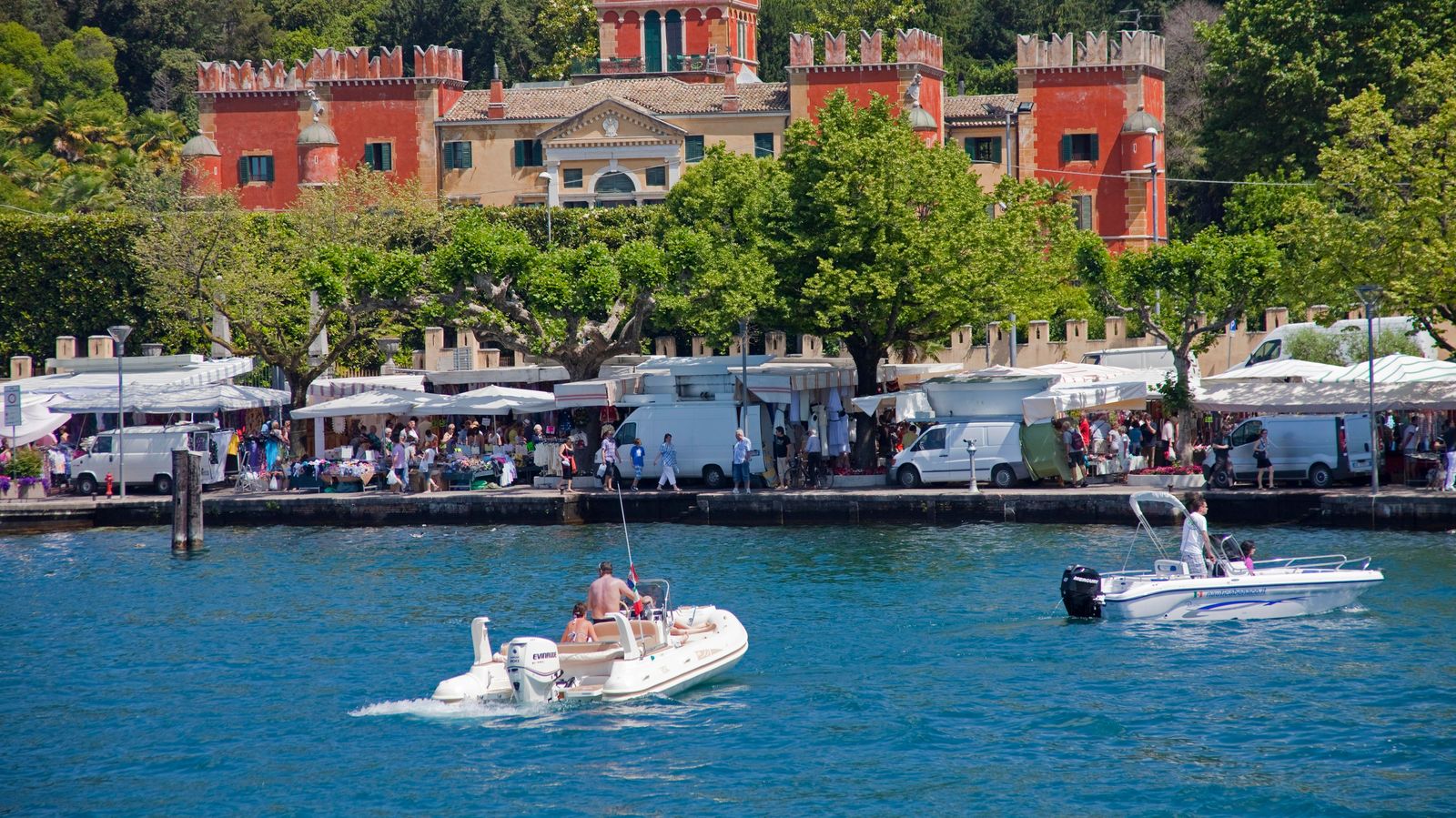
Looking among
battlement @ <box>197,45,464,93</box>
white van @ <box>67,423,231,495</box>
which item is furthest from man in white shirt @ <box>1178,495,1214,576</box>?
battlement @ <box>197,45,464,93</box>

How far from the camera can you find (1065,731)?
20.2 m

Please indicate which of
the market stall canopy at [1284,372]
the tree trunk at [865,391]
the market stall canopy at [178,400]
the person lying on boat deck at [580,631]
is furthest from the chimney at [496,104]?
the person lying on boat deck at [580,631]

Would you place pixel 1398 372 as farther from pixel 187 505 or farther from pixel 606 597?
pixel 187 505

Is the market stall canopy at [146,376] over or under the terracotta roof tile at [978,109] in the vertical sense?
under

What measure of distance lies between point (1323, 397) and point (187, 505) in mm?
23216

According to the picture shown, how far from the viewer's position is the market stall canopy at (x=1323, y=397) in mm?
33812

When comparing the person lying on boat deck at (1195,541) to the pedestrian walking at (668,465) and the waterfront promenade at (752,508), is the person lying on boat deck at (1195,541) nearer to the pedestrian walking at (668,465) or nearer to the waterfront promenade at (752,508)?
the waterfront promenade at (752,508)

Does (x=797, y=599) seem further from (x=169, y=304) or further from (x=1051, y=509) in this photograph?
(x=169, y=304)

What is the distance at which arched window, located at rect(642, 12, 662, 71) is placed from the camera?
8000 centimetres

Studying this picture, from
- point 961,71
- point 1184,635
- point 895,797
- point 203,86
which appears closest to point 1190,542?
point 1184,635

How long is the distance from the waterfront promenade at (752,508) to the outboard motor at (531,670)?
1405 centimetres

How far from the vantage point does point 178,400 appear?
4234 cm

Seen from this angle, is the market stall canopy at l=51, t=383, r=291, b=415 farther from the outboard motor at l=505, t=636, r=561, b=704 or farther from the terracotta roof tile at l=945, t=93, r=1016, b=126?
the terracotta roof tile at l=945, t=93, r=1016, b=126

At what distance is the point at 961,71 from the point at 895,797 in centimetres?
7172
